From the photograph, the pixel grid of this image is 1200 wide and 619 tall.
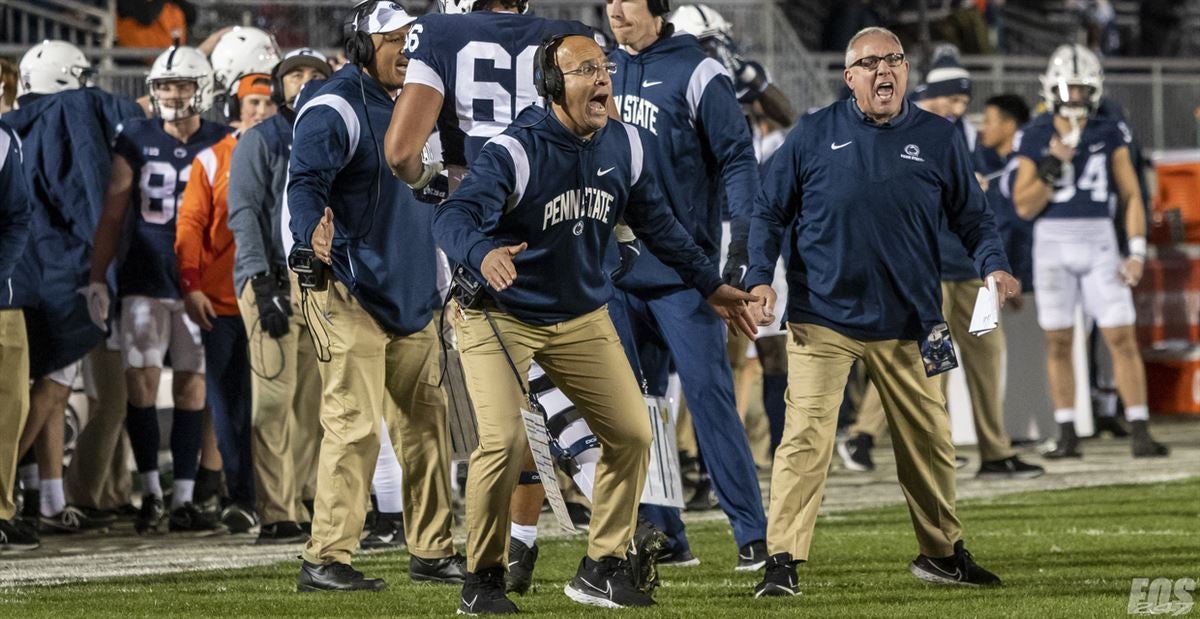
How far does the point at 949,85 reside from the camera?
11477 millimetres

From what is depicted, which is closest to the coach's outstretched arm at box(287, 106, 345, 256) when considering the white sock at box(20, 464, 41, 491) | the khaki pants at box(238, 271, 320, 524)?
the khaki pants at box(238, 271, 320, 524)

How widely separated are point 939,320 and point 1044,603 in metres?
1.11

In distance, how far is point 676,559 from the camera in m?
7.70

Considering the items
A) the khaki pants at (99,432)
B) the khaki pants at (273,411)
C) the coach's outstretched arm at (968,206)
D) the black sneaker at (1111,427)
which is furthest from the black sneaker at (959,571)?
the black sneaker at (1111,427)

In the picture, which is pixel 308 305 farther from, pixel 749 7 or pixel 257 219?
pixel 749 7

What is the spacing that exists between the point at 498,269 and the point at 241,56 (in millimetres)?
4686

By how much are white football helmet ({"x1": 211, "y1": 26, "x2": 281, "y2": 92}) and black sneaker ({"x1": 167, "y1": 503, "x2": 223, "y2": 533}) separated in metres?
2.16

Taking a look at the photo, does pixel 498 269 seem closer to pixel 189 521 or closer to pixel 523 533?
pixel 523 533

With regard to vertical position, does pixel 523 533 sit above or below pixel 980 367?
below

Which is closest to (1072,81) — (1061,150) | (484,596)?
(1061,150)

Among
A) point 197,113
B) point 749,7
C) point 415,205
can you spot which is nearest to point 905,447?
point 415,205

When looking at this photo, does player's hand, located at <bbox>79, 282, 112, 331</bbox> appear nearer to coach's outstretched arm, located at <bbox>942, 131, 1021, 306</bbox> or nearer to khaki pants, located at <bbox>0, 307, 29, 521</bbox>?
khaki pants, located at <bbox>0, 307, 29, 521</bbox>

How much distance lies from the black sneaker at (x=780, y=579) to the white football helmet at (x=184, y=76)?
4.39m

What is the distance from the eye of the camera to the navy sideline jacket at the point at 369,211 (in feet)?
22.7
